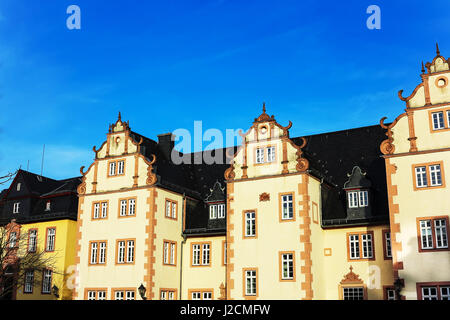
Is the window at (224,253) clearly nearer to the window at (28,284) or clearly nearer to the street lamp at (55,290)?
the street lamp at (55,290)

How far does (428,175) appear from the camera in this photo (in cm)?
2659

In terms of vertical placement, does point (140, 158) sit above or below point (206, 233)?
above

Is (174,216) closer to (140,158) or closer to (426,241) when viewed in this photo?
(140,158)

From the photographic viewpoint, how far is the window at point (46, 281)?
125ft

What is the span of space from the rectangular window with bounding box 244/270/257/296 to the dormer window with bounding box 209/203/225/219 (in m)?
6.06

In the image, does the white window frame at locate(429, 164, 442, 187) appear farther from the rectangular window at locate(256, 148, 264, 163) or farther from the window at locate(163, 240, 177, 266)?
the window at locate(163, 240, 177, 266)

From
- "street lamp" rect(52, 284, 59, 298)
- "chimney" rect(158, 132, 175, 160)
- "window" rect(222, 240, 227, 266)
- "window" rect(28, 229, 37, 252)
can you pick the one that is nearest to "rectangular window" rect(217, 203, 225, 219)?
"window" rect(222, 240, 227, 266)

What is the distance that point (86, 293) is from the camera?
34.2 metres

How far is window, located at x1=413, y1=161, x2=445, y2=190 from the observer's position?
2635 cm

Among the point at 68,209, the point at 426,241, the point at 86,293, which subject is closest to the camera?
the point at 426,241

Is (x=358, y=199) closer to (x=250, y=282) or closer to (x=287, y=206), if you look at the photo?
(x=287, y=206)

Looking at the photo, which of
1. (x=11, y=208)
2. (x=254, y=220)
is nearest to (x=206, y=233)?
(x=254, y=220)

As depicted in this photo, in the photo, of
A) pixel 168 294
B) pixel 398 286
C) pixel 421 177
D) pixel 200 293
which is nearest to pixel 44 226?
pixel 168 294

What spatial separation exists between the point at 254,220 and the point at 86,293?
12697 millimetres
